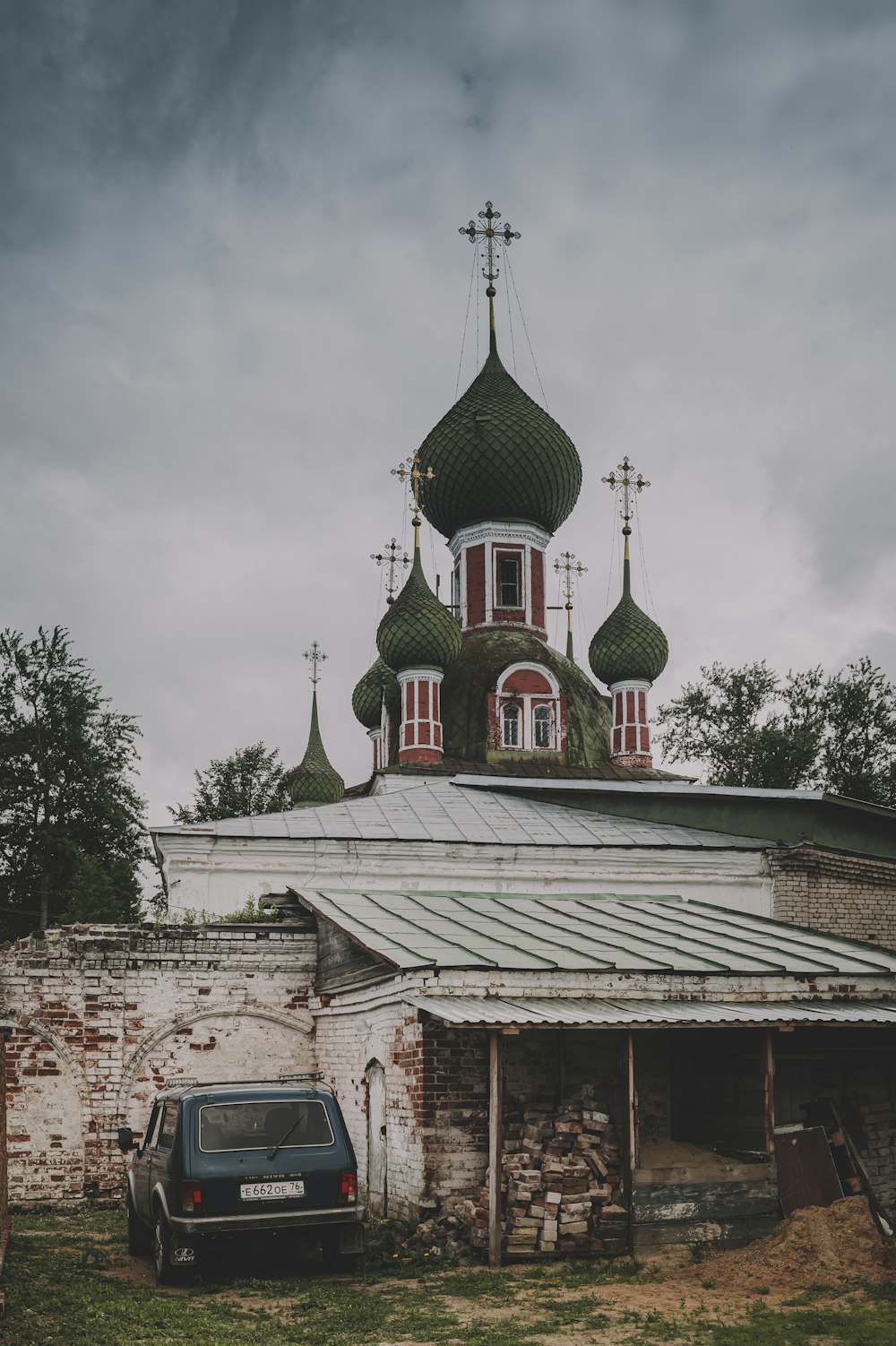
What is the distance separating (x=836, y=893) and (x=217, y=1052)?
944cm

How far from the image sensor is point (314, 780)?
40.7 m

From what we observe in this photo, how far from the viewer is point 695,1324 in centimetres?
789

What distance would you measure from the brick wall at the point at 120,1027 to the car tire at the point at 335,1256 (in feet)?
15.6

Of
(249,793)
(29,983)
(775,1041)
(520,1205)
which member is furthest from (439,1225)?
(249,793)

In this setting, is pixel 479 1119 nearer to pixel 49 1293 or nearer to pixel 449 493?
pixel 49 1293

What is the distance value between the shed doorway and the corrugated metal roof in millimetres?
1622

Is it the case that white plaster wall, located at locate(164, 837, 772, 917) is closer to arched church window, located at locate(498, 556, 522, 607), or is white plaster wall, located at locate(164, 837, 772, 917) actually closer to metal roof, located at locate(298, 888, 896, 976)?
metal roof, located at locate(298, 888, 896, 976)

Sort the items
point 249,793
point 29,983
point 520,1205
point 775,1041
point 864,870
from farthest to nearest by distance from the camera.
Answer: point 249,793, point 864,870, point 29,983, point 775,1041, point 520,1205

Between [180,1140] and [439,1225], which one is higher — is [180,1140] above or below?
above

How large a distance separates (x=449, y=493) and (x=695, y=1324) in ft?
84.1

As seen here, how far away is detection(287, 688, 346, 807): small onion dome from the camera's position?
→ 1588 inches

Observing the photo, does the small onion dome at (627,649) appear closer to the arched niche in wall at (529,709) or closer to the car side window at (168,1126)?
the arched niche in wall at (529,709)

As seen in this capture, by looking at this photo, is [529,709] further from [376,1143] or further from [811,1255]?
[811,1255]

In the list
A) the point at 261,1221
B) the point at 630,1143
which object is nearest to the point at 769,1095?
the point at 630,1143
